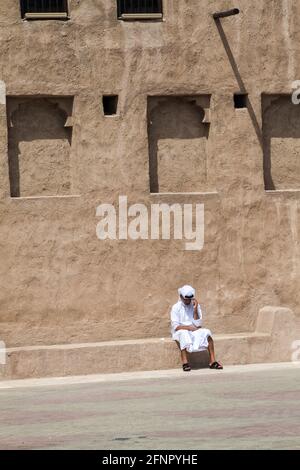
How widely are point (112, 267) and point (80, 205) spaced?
0.96 meters

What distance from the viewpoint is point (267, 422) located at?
1298 centimetres

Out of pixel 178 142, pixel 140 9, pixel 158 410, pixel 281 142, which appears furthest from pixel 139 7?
pixel 158 410

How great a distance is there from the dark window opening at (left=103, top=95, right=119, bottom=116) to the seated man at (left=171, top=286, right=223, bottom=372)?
8.62 ft

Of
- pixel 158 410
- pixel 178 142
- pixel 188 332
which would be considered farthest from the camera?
pixel 178 142

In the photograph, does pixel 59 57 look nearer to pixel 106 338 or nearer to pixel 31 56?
pixel 31 56

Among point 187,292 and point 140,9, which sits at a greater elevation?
point 140,9

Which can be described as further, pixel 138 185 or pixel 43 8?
pixel 138 185

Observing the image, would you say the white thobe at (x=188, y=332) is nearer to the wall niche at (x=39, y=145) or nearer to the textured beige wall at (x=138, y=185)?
the textured beige wall at (x=138, y=185)

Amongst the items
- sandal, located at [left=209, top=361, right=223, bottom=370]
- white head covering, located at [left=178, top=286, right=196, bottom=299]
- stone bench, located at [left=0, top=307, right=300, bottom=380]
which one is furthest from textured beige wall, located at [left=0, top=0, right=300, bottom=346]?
sandal, located at [left=209, top=361, right=223, bottom=370]

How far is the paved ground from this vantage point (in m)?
12.1

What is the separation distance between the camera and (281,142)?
20.2 m

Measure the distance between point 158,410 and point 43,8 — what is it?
694 cm

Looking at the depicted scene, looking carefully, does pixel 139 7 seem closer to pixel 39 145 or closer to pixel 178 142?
pixel 178 142

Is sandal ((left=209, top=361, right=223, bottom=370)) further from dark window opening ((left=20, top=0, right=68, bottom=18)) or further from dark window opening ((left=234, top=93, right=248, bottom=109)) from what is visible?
dark window opening ((left=20, top=0, right=68, bottom=18))
